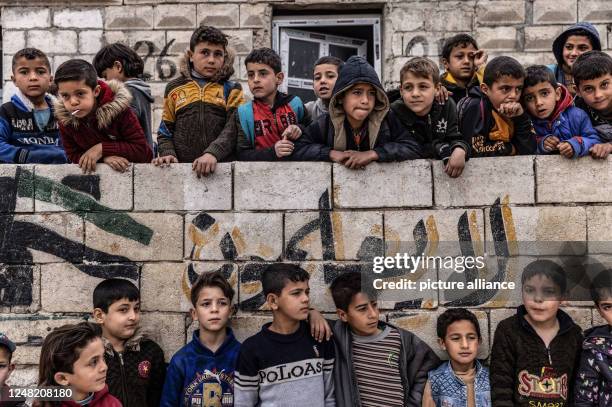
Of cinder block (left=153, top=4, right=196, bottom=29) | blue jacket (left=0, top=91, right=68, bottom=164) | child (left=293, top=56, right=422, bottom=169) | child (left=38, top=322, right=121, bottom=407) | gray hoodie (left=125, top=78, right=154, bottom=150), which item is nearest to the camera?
child (left=38, top=322, right=121, bottom=407)

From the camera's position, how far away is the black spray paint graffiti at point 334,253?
478 cm

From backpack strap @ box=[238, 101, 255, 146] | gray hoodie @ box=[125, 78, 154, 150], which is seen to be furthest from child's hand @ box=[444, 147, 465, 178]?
gray hoodie @ box=[125, 78, 154, 150]

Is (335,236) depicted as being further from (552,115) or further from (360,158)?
(552,115)

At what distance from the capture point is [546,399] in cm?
438

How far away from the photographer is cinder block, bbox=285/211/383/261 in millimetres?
4828

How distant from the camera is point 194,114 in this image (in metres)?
5.35

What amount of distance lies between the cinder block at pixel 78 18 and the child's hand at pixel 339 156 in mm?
4096

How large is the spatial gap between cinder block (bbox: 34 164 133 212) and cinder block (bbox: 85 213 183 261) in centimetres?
10

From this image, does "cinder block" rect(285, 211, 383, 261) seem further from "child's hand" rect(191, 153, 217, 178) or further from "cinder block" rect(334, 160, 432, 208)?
"child's hand" rect(191, 153, 217, 178)

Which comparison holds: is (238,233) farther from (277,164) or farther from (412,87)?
(412,87)

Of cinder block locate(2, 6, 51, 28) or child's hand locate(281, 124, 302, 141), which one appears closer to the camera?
child's hand locate(281, 124, 302, 141)

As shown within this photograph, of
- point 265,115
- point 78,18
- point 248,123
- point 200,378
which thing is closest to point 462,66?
point 265,115

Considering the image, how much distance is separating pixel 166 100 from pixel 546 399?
3.32 meters

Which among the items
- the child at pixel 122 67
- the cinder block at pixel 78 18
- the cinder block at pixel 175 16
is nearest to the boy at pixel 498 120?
the child at pixel 122 67
